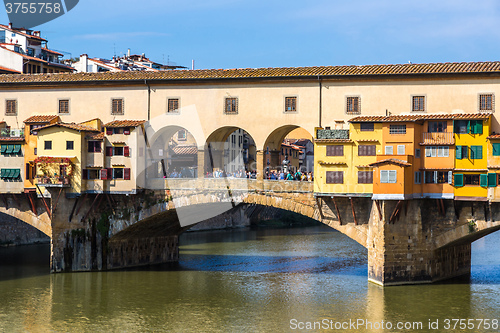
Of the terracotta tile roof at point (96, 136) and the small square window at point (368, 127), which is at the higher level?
the small square window at point (368, 127)

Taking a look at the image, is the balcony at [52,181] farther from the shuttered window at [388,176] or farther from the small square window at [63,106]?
the shuttered window at [388,176]

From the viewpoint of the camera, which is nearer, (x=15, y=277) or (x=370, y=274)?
(x=370, y=274)

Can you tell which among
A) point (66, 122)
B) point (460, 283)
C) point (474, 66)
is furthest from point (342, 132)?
point (66, 122)

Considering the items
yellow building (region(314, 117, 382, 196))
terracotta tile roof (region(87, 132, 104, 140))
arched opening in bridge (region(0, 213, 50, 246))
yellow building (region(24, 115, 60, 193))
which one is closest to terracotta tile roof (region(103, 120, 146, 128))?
terracotta tile roof (region(87, 132, 104, 140))

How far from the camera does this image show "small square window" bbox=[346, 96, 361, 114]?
43000mm

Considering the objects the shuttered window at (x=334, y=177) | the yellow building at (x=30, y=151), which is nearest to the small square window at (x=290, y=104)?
the shuttered window at (x=334, y=177)

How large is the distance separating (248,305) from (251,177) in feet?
37.2

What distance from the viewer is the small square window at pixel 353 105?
43000 mm

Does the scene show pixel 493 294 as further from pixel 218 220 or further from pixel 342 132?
pixel 218 220

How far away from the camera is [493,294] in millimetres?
39188

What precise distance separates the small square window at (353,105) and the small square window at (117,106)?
14.5 metres

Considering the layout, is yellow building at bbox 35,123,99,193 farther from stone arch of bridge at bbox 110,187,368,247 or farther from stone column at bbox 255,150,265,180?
stone column at bbox 255,150,265,180

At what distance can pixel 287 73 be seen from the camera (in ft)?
145

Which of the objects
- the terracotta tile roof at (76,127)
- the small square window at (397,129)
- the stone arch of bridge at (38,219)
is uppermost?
the terracotta tile roof at (76,127)
